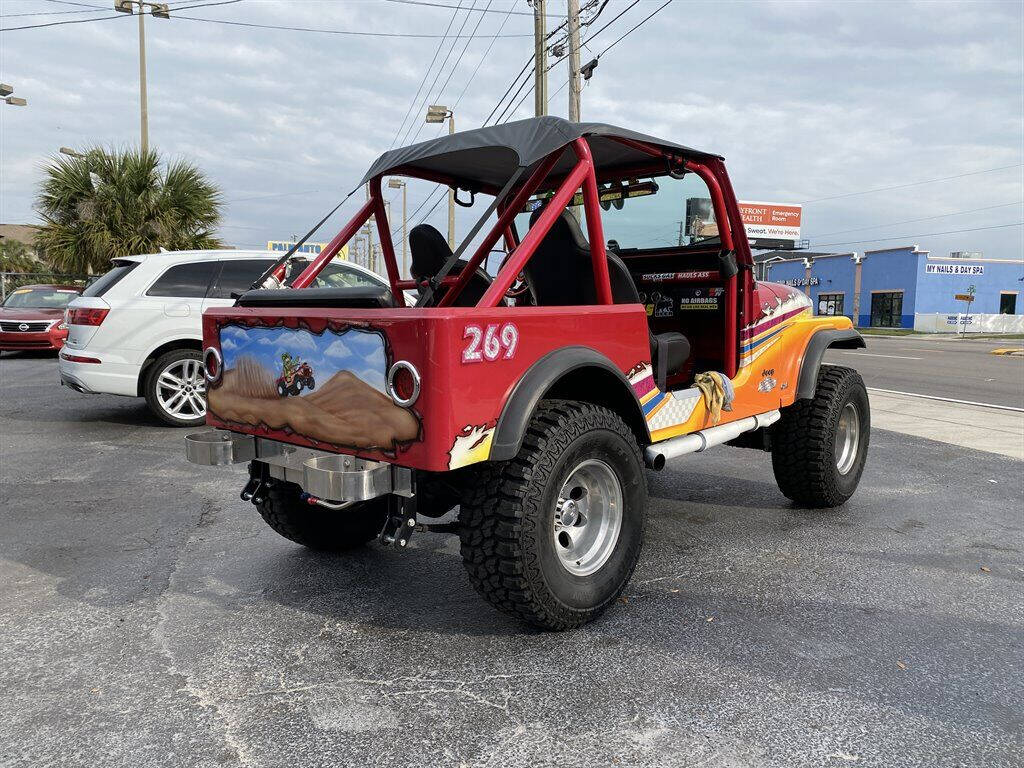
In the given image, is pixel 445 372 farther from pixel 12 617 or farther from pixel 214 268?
pixel 214 268

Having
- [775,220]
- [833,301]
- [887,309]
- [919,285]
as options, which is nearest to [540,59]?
[919,285]

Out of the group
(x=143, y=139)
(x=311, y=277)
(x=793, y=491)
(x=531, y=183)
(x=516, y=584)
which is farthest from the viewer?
(x=143, y=139)

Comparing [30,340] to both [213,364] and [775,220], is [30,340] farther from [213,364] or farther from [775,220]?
[775,220]

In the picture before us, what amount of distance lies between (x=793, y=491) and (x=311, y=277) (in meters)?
3.28

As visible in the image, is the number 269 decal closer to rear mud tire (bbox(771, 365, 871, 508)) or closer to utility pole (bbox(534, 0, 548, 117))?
rear mud tire (bbox(771, 365, 871, 508))

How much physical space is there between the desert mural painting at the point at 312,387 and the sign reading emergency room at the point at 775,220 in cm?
6000

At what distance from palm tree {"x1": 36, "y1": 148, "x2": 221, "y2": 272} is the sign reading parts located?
43924mm

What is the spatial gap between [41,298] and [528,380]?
630 inches

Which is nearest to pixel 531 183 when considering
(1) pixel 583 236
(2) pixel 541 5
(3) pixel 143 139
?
(1) pixel 583 236

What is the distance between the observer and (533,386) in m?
2.83

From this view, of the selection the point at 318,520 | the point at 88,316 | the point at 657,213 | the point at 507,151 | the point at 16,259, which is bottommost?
the point at 318,520

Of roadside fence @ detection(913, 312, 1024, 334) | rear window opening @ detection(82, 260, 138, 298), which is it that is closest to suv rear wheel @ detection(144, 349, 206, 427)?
rear window opening @ detection(82, 260, 138, 298)

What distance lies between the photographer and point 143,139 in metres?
22.0

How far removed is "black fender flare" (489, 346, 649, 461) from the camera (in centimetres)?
273
